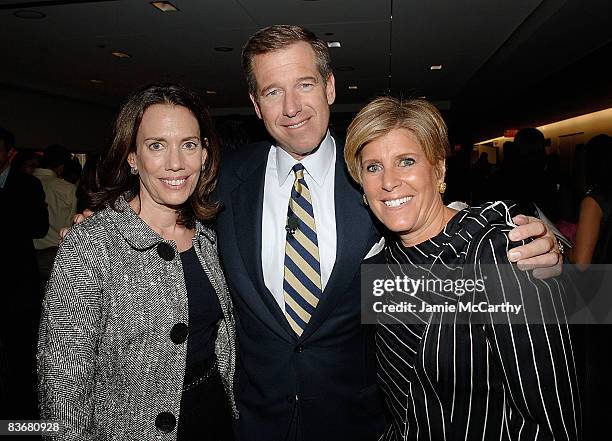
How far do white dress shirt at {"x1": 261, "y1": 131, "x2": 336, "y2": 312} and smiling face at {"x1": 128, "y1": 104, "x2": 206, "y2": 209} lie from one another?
0.36 metres

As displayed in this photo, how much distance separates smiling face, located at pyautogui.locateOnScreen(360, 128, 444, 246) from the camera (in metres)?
1.59

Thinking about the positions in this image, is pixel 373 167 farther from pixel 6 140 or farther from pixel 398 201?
pixel 6 140

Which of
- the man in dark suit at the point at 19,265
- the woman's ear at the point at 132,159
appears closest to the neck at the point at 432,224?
the woman's ear at the point at 132,159

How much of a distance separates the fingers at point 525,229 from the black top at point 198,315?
43.2 inches

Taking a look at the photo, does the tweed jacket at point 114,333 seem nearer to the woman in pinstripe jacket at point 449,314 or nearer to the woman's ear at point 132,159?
the woman's ear at point 132,159

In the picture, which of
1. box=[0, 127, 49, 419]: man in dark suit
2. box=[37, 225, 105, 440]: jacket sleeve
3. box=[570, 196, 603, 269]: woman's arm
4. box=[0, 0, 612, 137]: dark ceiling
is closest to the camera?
box=[37, 225, 105, 440]: jacket sleeve

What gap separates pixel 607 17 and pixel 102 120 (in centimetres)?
1280

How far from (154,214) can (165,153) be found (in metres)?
0.25

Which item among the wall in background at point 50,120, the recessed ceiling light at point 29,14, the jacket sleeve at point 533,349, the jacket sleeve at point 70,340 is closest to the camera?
the jacket sleeve at point 533,349

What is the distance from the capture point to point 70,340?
150 centimetres

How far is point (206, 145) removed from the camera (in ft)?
6.48

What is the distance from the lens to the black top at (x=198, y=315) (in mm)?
1783

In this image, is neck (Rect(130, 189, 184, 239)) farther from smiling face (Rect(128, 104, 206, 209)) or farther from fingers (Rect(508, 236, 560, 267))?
fingers (Rect(508, 236, 560, 267))

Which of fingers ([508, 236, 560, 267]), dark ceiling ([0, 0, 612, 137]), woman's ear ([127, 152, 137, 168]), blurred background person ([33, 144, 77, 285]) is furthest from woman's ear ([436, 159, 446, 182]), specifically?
dark ceiling ([0, 0, 612, 137])
